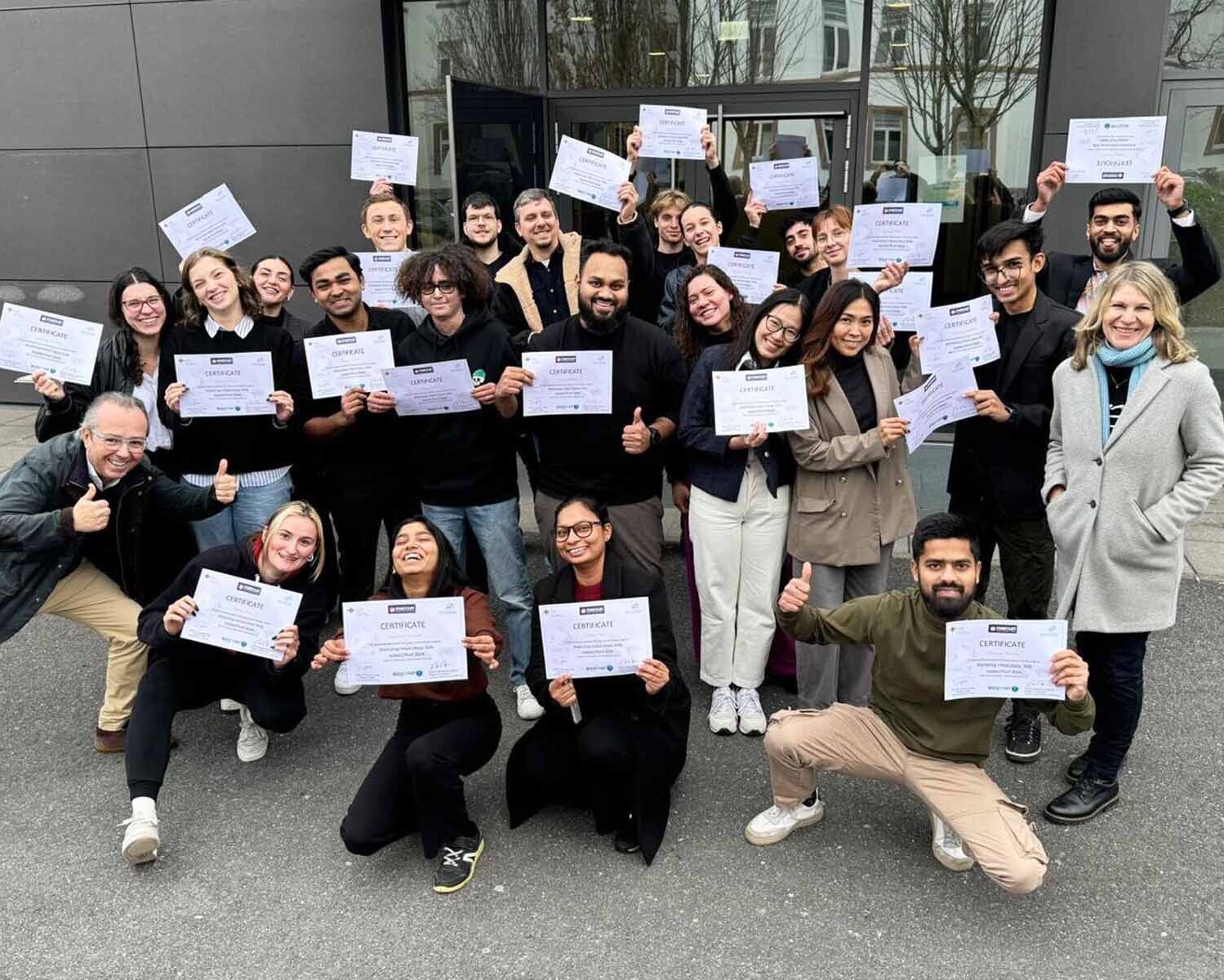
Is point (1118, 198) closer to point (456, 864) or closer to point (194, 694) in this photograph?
point (456, 864)

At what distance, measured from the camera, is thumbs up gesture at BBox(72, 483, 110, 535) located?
3.86 meters

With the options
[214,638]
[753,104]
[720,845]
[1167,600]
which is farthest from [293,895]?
[753,104]

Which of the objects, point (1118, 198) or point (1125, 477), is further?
point (1118, 198)

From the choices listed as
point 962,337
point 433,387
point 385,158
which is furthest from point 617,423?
point 385,158

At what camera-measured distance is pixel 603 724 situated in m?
3.60

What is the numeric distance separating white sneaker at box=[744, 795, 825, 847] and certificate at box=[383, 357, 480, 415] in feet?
6.57

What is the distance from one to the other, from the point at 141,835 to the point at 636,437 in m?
2.30

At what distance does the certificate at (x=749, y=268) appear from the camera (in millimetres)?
4984

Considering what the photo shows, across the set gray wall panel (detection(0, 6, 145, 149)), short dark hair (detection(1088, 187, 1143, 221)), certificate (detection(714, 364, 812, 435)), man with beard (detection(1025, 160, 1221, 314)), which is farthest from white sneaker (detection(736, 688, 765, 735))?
gray wall panel (detection(0, 6, 145, 149))

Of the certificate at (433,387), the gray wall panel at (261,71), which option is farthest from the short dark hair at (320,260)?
the gray wall panel at (261,71)

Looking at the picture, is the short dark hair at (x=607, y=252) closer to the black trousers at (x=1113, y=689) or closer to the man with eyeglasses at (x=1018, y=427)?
the man with eyeglasses at (x=1018, y=427)

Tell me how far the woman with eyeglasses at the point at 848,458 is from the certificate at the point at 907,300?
780 millimetres

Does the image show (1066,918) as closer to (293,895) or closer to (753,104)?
(293,895)

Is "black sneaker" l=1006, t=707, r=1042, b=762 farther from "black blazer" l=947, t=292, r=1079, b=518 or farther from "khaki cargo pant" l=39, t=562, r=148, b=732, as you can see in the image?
"khaki cargo pant" l=39, t=562, r=148, b=732
